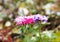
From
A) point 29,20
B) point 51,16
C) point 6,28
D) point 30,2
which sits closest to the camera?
point 29,20

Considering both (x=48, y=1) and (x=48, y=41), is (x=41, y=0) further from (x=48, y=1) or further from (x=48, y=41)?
(x=48, y=41)

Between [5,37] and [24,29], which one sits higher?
[24,29]

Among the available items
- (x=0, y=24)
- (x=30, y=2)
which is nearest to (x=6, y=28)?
(x=0, y=24)

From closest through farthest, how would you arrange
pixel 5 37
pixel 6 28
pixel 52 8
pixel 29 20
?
pixel 29 20 < pixel 5 37 < pixel 6 28 < pixel 52 8

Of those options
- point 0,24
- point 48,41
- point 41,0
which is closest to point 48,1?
point 41,0

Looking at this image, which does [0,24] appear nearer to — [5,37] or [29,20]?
[5,37]

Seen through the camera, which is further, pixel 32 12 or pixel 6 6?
pixel 6 6

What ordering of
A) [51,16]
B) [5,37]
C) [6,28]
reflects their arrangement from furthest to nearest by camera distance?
[51,16] < [6,28] < [5,37]

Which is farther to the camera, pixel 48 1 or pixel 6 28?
pixel 48 1

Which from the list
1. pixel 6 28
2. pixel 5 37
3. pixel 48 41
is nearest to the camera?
pixel 48 41
